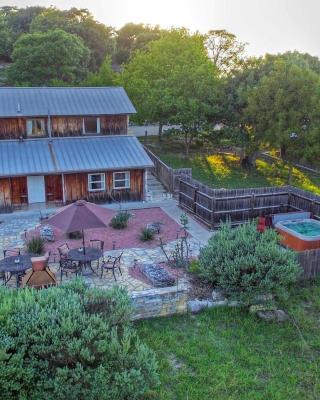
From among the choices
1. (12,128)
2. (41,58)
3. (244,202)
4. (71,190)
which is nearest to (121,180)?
(71,190)

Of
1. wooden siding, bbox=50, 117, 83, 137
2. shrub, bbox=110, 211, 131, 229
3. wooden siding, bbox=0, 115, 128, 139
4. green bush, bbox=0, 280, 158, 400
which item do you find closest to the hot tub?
shrub, bbox=110, 211, 131, 229

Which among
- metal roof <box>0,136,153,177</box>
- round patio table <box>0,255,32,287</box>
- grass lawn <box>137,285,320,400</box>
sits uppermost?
metal roof <box>0,136,153,177</box>

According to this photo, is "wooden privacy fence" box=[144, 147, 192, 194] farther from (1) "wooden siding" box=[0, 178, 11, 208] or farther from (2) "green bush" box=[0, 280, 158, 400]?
(2) "green bush" box=[0, 280, 158, 400]

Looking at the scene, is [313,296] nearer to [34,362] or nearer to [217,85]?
[34,362]

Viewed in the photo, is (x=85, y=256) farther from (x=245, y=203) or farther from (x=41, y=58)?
(x=41, y=58)

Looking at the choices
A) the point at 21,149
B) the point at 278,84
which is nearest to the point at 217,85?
the point at 278,84

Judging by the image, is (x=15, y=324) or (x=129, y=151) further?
(x=129, y=151)

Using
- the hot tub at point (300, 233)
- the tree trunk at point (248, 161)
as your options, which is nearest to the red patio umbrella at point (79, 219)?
the hot tub at point (300, 233)
